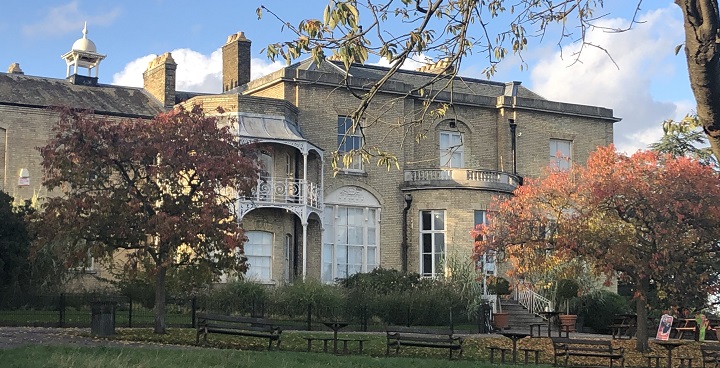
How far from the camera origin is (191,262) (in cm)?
2239

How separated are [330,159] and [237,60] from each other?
7157 millimetres

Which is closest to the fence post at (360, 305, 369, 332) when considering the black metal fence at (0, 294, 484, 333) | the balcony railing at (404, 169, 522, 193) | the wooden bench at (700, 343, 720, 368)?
the black metal fence at (0, 294, 484, 333)

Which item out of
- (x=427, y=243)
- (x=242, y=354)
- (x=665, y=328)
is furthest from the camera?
(x=427, y=243)

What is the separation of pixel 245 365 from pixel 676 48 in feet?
34.4

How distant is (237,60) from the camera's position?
3894 cm

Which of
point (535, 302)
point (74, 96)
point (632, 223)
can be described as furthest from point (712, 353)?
point (74, 96)

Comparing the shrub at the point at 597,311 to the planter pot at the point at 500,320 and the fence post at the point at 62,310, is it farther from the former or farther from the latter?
the fence post at the point at 62,310

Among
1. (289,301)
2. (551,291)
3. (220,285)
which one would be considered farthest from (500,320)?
(220,285)

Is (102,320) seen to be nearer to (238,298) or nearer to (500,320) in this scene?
(238,298)

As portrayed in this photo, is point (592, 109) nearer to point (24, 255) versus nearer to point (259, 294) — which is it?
point (259, 294)

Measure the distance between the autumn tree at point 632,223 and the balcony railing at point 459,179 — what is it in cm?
1051

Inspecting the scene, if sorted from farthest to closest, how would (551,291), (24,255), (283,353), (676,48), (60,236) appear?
(551,291) → (24,255) → (60,236) → (283,353) → (676,48)

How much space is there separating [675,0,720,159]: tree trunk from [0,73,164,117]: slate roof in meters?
31.3

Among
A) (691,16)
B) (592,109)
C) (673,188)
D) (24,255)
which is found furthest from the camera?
(592,109)
